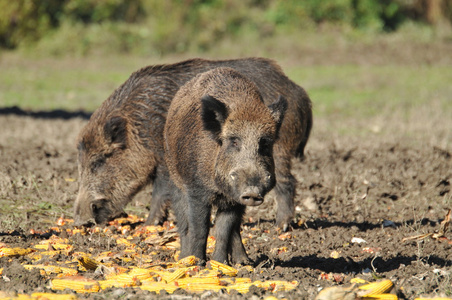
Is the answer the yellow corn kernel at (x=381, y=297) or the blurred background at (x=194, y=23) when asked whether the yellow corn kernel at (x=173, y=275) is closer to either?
the yellow corn kernel at (x=381, y=297)

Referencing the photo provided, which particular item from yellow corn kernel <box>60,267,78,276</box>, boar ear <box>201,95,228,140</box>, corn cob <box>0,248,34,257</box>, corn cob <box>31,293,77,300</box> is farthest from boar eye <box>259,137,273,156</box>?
corn cob <box>0,248,34,257</box>

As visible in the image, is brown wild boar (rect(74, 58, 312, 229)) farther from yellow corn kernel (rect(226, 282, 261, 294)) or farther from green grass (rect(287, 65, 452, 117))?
green grass (rect(287, 65, 452, 117))

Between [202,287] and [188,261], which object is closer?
[202,287]

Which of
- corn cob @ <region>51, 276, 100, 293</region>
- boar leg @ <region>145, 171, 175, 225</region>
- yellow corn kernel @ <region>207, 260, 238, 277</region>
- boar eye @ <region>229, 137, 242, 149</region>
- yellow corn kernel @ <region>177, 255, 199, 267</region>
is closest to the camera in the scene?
corn cob @ <region>51, 276, 100, 293</region>

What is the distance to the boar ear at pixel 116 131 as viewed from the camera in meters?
6.61

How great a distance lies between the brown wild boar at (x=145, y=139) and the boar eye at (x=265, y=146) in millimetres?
1757

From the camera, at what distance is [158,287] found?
426 cm

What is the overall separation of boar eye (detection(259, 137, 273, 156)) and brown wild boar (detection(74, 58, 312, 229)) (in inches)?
69.2

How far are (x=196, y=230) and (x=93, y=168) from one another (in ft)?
7.13

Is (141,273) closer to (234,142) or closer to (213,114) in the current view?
(234,142)

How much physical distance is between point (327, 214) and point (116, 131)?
2.38 metres

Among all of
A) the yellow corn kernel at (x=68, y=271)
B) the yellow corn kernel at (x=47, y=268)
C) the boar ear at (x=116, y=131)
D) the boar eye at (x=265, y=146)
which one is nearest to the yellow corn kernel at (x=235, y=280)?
the boar eye at (x=265, y=146)

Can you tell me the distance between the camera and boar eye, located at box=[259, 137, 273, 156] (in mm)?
4750

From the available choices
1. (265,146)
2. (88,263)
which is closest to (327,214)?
(265,146)
